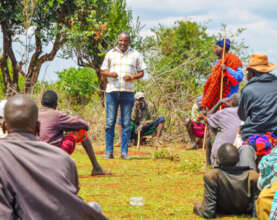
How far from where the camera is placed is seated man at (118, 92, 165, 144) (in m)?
12.3

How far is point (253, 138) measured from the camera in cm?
564

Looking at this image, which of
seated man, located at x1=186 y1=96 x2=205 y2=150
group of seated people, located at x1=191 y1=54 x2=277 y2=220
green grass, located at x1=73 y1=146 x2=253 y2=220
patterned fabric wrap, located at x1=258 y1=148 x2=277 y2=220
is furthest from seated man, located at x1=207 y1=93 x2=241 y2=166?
seated man, located at x1=186 y1=96 x2=205 y2=150

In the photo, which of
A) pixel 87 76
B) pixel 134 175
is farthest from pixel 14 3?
pixel 134 175

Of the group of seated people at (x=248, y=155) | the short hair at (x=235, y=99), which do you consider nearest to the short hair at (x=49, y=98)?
the group of seated people at (x=248, y=155)

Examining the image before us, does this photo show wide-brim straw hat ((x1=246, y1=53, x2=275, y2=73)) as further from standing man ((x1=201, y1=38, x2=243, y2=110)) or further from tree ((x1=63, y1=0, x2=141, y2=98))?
tree ((x1=63, y1=0, x2=141, y2=98))

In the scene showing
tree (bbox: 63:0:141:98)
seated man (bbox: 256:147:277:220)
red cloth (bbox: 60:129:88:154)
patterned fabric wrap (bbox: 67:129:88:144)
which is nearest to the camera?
seated man (bbox: 256:147:277:220)

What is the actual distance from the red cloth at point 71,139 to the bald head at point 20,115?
335cm

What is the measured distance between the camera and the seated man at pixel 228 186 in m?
4.84

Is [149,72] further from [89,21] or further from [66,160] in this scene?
[66,160]

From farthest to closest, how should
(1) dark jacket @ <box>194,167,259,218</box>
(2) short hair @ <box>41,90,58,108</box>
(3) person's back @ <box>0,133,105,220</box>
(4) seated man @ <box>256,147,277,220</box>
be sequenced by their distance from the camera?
(2) short hair @ <box>41,90,58,108</box>, (1) dark jacket @ <box>194,167,259,218</box>, (4) seated man @ <box>256,147,277,220</box>, (3) person's back @ <box>0,133,105,220</box>

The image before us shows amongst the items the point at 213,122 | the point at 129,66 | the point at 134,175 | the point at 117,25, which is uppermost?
the point at 117,25

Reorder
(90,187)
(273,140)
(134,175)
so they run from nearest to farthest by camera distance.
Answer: (273,140) → (90,187) → (134,175)

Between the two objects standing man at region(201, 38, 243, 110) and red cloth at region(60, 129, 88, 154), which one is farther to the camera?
standing man at region(201, 38, 243, 110)

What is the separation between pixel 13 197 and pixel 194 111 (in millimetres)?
9756
